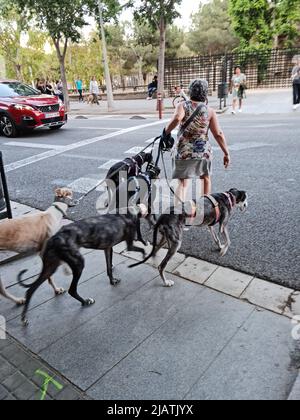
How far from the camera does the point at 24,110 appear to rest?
Result: 39.4ft

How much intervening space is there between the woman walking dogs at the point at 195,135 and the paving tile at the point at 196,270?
4.35ft

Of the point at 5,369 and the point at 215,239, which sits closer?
the point at 5,369

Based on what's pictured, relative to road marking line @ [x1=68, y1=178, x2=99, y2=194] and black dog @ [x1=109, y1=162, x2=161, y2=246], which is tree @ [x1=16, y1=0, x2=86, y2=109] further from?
black dog @ [x1=109, y1=162, x2=161, y2=246]

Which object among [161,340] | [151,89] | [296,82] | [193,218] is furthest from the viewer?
[151,89]

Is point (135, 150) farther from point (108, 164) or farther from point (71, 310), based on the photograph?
point (71, 310)

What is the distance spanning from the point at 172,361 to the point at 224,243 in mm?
1976

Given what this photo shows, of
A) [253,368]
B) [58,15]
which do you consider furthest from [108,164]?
[58,15]

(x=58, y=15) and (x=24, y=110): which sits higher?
(x=58, y=15)

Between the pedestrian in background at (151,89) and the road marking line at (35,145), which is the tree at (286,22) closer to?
the pedestrian in background at (151,89)

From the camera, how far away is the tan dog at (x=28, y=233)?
3079mm

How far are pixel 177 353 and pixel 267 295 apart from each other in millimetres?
1155

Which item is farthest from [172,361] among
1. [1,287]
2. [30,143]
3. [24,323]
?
[30,143]

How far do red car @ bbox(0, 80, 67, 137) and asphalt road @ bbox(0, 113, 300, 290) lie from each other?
0.56 m

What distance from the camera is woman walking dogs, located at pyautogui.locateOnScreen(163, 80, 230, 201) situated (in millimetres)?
4012
